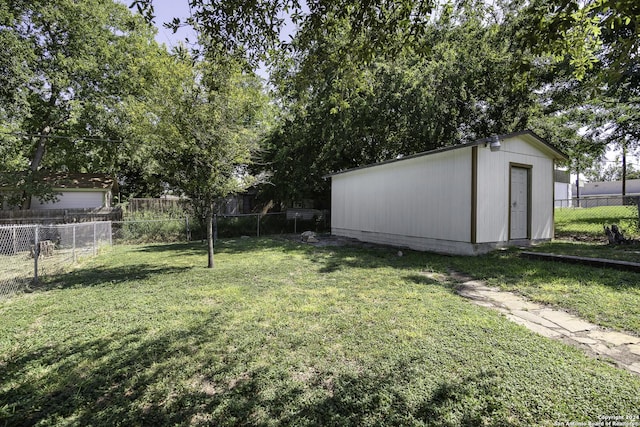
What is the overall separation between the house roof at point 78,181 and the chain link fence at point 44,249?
4.58 metres

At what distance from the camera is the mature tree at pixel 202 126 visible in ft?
19.3

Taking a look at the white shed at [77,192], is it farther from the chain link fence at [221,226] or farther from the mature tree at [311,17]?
the mature tree at [311,17]

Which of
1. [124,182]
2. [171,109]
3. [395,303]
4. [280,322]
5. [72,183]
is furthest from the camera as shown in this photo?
[124,182]

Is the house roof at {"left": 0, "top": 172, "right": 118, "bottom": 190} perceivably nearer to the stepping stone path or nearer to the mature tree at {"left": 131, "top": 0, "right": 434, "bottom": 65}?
the mature tree at {"left": 131, "top": 0, "right": 434, "bottom": 65}

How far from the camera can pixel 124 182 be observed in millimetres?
21984

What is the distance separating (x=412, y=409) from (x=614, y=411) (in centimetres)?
125

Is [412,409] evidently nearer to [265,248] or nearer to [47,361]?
[47,361]

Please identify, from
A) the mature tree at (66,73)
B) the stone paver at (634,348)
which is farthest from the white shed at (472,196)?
the mature tree at (66,73)

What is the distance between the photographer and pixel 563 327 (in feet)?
10.9

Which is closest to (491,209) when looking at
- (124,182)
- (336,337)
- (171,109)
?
(336,337)

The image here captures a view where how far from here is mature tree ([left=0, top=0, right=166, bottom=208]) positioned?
11203 millimetres

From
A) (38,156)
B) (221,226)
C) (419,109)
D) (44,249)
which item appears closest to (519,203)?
(419,109)

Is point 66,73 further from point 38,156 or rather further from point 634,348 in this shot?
point 634,348

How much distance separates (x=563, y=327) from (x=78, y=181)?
61.6ft
